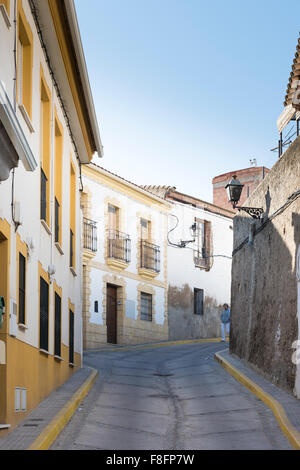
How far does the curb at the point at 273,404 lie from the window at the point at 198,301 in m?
17.7

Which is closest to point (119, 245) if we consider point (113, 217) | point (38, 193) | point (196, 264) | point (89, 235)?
point (113, 217)

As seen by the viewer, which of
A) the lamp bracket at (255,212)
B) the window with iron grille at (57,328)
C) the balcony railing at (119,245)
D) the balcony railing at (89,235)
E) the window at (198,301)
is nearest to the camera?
the window with iron grille at (57,328)

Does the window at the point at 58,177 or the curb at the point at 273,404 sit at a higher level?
the window at the point at 58,177

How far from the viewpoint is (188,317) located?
34281 millimetres

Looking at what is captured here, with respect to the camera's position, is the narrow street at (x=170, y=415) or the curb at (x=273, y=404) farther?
the narrow street at (x=170, y=415)

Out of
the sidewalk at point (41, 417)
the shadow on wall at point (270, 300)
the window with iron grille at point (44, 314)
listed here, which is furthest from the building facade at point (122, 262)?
the window with iron grille at point (44, 314)

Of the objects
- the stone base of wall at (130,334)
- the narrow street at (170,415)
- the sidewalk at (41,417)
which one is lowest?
the stone base of wall at (130,334)

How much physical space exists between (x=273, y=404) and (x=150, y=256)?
20.7m

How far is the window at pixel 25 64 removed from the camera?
420 inches

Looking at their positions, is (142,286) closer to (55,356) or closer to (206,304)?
(206,304)

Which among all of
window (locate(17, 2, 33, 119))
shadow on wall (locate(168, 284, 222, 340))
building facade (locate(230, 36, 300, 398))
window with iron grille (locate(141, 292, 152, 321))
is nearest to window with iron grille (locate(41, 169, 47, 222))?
window (locate(17, 2, 33, 119))

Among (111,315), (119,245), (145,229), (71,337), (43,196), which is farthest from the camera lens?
(145,229)

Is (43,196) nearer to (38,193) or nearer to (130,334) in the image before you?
(38,193)

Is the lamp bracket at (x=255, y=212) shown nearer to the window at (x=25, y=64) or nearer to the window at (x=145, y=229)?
the window at (x=25, y=64)
